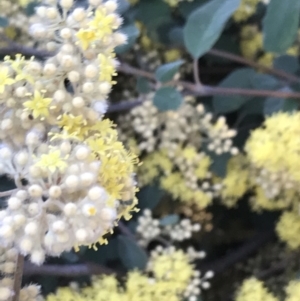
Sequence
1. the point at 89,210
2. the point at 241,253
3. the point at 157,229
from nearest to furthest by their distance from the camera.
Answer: the point at 89,210 < the point at 157,229 < the point at 241,253

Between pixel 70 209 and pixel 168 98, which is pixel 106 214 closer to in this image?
pixel 70 209

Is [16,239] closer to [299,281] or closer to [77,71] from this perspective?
[77,71]

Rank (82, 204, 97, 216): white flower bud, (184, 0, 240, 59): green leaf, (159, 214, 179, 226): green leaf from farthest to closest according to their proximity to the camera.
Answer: (159, 214, 179, 226): green leaf < (184, 0, 240, 59): green leaf < (82, 204, 97, 216): white flower bud

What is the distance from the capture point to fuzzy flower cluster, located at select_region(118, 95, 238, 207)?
2.80ft

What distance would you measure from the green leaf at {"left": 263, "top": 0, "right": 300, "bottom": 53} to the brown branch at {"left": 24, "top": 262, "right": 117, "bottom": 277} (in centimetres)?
43

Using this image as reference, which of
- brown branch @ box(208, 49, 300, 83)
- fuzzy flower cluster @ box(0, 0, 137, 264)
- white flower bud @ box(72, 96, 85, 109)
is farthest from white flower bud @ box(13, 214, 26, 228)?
brown branch @ box(208, 49, 300, 83)

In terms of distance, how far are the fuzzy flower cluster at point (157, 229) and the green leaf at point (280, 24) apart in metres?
0.32

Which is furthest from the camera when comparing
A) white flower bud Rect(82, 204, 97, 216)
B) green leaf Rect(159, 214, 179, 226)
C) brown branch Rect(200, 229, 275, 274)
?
brown branch Rect(200, 229, 275, 274)

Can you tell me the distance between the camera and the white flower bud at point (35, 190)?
0.43 m

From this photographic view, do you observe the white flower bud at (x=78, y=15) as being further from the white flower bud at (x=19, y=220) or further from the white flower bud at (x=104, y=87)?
the white flower bud at (x=19, y=220)

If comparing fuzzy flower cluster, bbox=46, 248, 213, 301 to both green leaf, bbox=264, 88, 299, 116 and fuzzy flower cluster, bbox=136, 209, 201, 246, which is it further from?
green leaf, bbox=264, 88, 299, 116

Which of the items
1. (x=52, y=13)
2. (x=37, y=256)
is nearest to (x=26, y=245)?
(x=37, y=256)

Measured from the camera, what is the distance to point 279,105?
2.72ft

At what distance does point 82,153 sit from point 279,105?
493 mm
